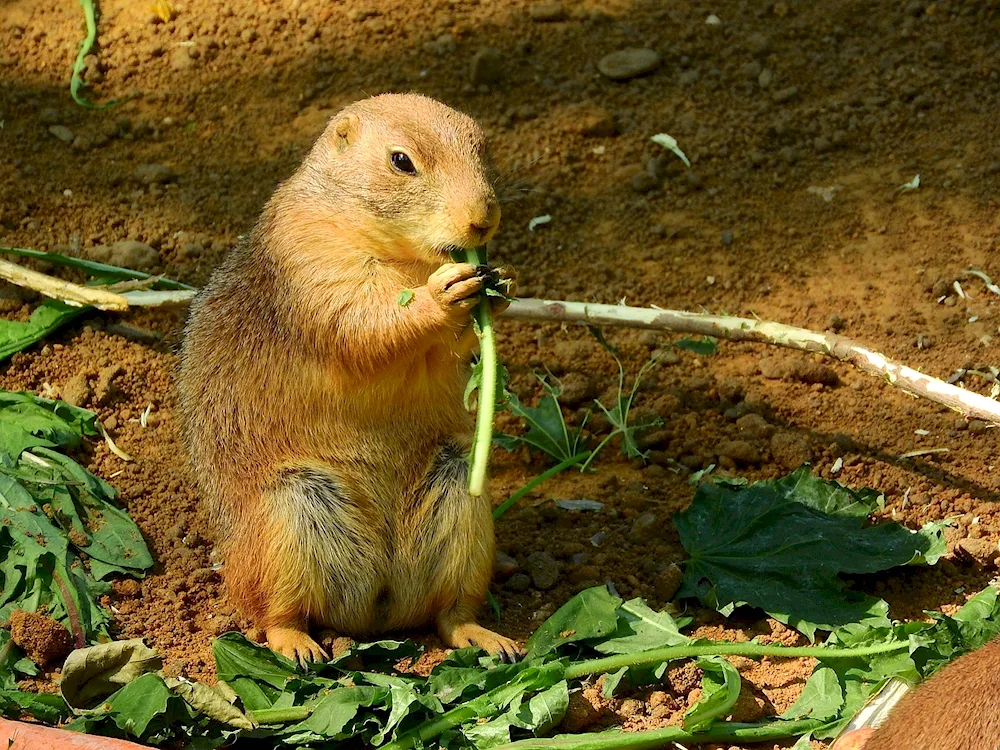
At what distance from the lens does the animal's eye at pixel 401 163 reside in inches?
189

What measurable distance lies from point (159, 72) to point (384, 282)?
3980 millimetres

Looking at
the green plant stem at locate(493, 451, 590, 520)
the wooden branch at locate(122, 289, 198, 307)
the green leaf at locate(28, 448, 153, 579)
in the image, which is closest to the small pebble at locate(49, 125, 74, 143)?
the wooden branch at locate(122, 289, 198, 307)

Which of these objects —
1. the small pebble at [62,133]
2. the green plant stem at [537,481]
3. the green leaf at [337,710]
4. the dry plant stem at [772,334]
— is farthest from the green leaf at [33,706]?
the small pebble at [62,133]

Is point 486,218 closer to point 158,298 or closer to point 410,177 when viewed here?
point 410,177

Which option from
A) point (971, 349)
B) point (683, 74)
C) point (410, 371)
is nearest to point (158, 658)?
point (410, 371)

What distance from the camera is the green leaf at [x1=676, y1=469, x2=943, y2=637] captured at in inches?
200

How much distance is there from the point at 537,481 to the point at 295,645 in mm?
1523

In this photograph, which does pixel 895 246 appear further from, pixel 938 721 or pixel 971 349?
pixel 938 721

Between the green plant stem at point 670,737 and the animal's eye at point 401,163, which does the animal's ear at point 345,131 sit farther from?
the green plant stem at point 670,737

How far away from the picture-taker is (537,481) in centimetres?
603

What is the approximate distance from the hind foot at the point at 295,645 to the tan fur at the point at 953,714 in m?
2.08

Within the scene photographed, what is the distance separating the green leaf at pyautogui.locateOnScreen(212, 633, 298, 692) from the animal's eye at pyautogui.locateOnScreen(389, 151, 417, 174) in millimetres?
1807

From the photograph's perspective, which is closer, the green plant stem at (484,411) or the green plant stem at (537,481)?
the green plant stem at (484,411)

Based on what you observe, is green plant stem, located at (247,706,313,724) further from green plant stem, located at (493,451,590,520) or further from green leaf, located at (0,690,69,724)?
green plant stem, located at (493,451,590,520)
